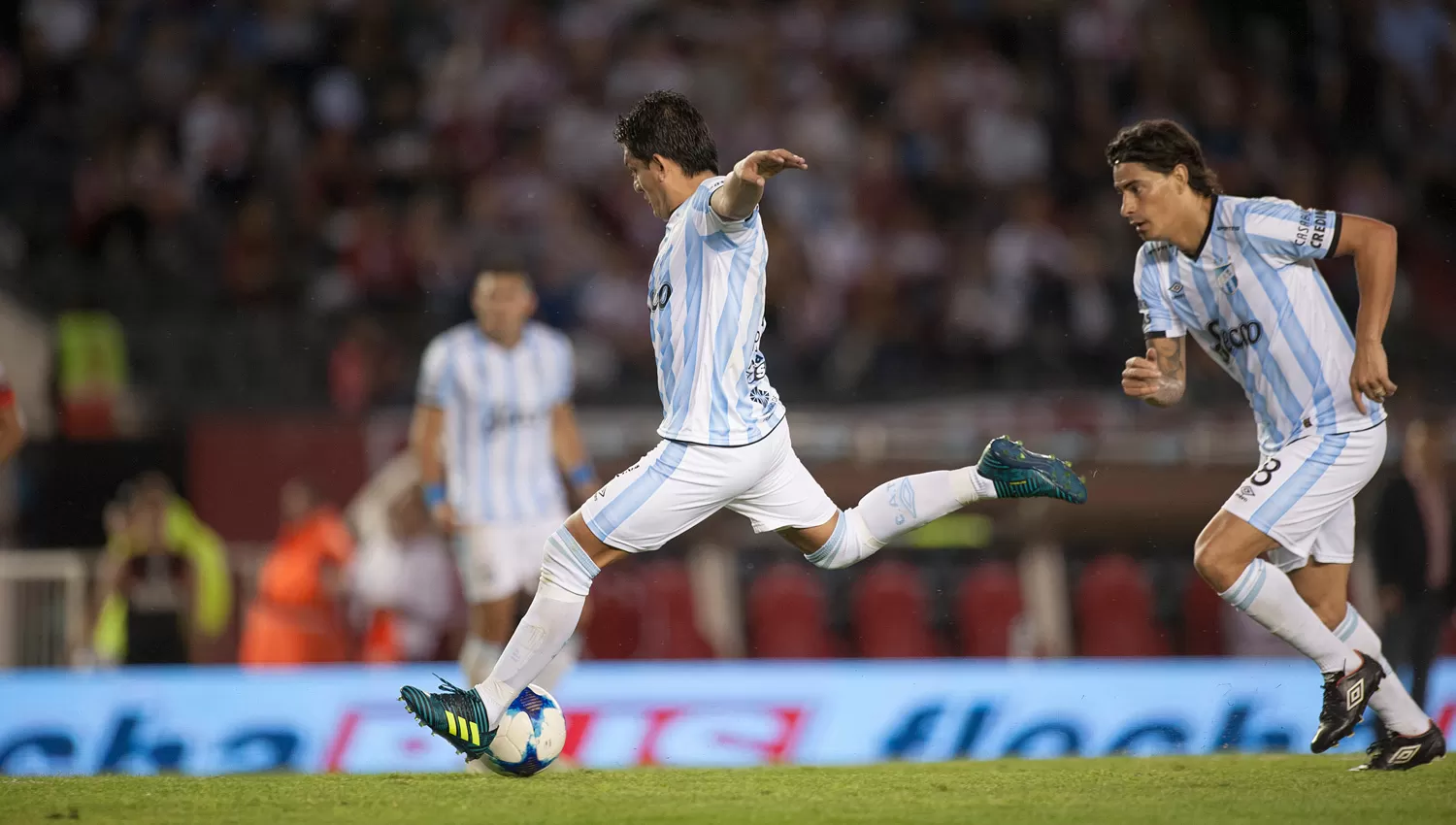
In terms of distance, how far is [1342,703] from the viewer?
588cm

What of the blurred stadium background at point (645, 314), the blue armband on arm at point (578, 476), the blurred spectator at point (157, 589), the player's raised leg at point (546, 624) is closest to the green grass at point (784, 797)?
the player's raised leg at point (546, 624)

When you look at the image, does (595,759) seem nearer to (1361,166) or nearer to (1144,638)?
(1144,638)

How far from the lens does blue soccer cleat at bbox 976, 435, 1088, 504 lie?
5906 millimetres

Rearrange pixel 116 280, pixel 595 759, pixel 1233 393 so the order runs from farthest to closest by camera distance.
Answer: pixel 116 280, pixel 1233 393, pixel 595 759

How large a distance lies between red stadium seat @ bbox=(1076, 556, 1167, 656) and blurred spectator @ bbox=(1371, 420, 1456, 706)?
2.28m

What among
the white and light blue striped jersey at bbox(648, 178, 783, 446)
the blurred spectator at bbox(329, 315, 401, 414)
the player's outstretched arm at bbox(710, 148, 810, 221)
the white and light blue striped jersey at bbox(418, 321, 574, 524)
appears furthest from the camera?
the blurred spectator at bbox(329, 315, 401, 414)

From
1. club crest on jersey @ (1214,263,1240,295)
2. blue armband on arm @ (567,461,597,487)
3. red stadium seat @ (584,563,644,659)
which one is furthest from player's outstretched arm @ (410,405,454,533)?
club crest on jersey @ (1214,263,1240,295)

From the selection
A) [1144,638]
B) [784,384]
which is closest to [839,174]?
[784,384]

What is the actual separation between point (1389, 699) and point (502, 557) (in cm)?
424

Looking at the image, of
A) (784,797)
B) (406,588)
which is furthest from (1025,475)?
(406,588)

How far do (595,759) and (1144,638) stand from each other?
4.23m

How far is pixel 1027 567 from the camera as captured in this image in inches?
462

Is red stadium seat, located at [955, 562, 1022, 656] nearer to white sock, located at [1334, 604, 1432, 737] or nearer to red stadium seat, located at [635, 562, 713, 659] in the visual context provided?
red stadium seat, located at [635, 562, 713, 659]

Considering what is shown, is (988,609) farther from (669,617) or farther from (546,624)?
(546,624)
